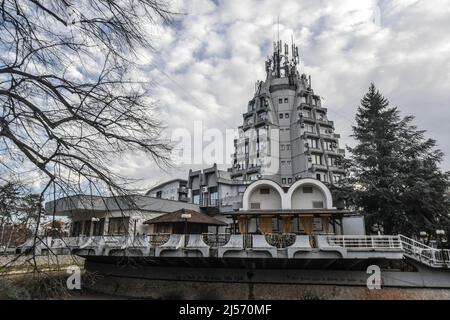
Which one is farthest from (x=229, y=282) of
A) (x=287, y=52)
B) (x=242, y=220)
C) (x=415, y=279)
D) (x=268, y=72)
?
(x=287, y=52)

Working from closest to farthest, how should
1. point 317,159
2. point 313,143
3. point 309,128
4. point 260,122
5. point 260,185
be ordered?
point 260,185, point 317,159, point 313,143, point 309,128, point 260,122

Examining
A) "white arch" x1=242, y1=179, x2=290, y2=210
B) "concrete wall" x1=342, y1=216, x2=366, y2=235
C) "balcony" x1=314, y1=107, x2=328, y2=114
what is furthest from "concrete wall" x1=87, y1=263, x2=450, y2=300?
"balcony" x1=314, y1=107, x2=328, y2=114

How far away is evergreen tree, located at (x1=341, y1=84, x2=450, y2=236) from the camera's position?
69.5 ft

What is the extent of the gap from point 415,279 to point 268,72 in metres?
45.6

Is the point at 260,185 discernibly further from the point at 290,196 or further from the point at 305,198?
the point at 305,198

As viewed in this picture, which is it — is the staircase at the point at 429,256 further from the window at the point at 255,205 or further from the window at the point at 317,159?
the window at the point at 317,159

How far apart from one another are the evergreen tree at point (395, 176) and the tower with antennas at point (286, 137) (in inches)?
761

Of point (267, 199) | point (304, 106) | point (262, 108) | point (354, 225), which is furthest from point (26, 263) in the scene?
point (304, 106)

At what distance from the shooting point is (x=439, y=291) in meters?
17.4

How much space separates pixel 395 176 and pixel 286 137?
2810 cm

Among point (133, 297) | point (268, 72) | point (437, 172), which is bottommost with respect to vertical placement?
point (133, 297)

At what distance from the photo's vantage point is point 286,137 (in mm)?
49375

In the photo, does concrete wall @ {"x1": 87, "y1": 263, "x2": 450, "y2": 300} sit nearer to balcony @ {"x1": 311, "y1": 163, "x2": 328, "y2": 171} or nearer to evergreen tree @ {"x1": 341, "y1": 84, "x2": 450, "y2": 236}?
evergreen tree @ {"x1": 341, "y1": 84, "x2": 450, "y2": 236}
